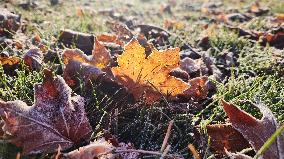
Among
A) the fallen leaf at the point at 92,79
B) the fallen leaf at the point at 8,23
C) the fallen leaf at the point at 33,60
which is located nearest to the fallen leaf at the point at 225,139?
the fallen leaf at the point at 92,79

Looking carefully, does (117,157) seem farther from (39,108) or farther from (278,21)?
(278,21)

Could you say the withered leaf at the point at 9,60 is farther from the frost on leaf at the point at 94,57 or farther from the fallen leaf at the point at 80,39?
the fallen leaf at the point at 80,39

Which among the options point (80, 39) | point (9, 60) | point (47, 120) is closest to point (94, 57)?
point (9, 60)

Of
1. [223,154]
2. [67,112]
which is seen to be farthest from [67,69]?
[223,154]

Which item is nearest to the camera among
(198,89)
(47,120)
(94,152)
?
(94,152)

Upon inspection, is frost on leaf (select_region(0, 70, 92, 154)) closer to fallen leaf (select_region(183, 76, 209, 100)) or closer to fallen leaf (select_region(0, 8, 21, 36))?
fallen leaf (select_region(183, 76, 209, 100))

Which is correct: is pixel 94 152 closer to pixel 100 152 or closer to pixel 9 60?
pixel 100 152
